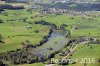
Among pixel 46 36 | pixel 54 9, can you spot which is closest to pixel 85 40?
pixel 46 36

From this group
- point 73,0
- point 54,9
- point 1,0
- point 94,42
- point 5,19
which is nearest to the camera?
point 94,42

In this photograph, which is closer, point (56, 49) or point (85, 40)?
point (56, 49)

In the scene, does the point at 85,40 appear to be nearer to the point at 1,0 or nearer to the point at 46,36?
the point at 46,36

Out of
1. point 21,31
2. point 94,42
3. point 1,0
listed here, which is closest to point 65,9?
point 1,0

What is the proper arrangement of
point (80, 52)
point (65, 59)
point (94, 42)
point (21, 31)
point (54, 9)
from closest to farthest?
point (65, 59), point (80, 52), point (94, 42), point (21, 31), point (54, 9)

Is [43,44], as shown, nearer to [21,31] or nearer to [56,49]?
[56,49]

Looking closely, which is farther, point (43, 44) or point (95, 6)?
point (95, 6)
